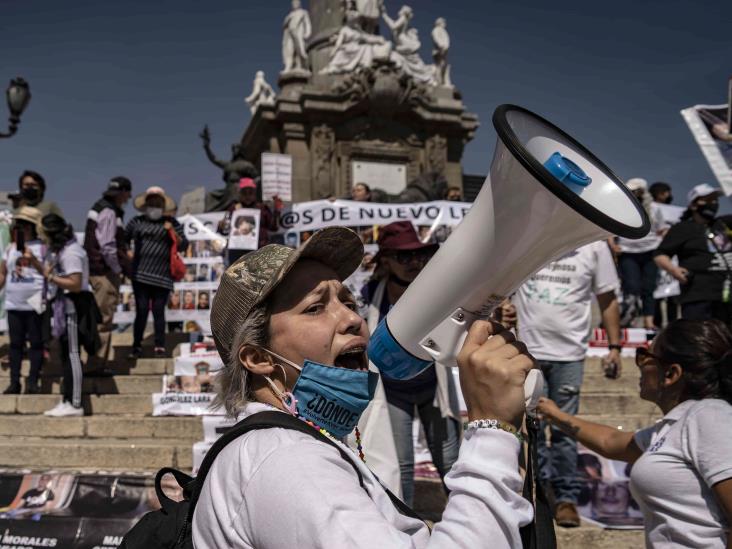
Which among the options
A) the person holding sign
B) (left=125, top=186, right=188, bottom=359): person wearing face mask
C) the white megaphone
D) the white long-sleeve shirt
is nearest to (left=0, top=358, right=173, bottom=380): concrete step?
(left=125, top=186, right=188, bottom=359): person wearing face mask

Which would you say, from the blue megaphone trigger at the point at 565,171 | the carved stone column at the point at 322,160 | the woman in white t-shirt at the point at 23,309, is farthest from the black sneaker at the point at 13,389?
the carved stone column at the point at 322,160

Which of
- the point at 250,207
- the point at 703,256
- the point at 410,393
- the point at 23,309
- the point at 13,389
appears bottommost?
the point at 13,389

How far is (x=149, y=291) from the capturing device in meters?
7.54

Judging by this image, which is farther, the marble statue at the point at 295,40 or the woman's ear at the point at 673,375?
the marble statue at the point at 295,40

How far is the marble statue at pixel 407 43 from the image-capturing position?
66.0ft

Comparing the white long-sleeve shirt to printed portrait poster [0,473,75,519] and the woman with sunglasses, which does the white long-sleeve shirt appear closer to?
the woman with sunglasses

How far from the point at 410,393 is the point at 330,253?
95.2 inches

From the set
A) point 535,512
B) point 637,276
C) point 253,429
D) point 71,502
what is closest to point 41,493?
point 71,502

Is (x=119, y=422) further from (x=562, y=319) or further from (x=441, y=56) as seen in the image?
(x=441, y=56)

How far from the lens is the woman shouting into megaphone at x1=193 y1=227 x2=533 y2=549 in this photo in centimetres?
112

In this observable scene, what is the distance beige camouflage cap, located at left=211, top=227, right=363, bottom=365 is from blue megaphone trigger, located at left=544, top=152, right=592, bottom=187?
1.77 ft

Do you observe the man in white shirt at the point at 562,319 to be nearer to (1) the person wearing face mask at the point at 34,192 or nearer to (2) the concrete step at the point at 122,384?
(2) the concrete step at the point at 122,384

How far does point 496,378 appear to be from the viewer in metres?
1.29

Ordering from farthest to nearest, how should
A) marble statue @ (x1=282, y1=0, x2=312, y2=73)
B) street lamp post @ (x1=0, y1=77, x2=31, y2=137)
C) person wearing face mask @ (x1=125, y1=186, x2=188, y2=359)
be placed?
marble statue @ (x1=282, y1=0, x2=312, y2=73) → street lamp post @ (x1=0, y1=77, x2=31, y2=137) → person wearing face mask @ (x1=125, y1=186, x2=188, y2=359)
